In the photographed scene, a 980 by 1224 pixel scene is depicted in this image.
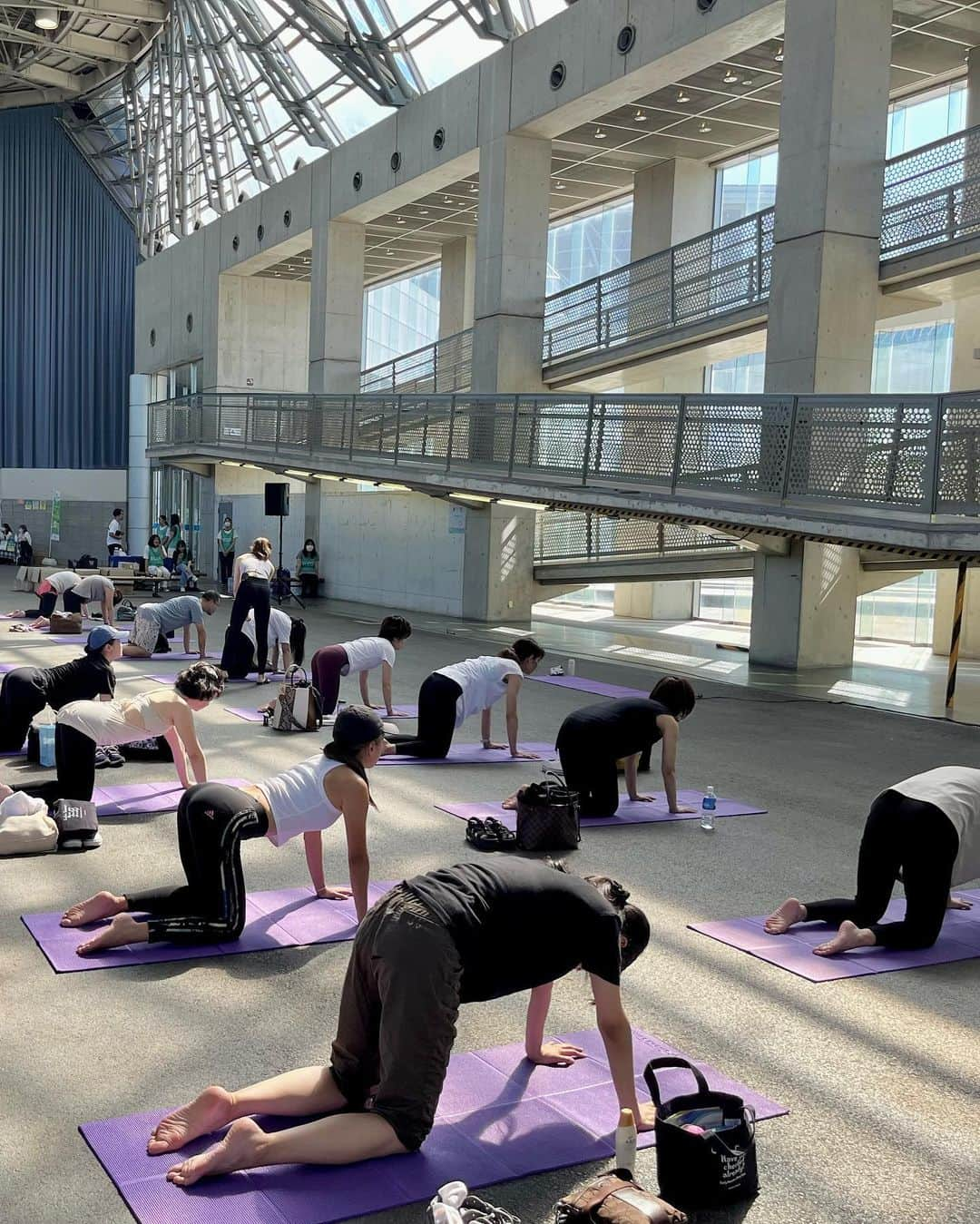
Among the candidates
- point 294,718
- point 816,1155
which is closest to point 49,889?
point 816,1155

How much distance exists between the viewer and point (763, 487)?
597 inches

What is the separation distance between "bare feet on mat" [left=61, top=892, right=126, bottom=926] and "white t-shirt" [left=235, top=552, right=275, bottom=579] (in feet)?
31.3

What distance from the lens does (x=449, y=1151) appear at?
13.8 feet

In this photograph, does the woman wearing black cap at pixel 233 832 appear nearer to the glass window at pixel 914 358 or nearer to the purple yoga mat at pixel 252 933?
the purple yoga mat at pixel 252 933

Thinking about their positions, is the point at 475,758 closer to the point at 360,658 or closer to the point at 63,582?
the point at 360,658

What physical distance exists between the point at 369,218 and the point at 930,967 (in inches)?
1110

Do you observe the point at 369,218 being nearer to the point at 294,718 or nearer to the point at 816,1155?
the point at 294,718

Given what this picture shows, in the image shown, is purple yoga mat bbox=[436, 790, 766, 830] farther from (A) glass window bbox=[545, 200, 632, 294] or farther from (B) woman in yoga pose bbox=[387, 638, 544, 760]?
(A) glass window bbox=[545, 200, 632, 294]

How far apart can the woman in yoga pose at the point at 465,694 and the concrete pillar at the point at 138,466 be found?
29212mm

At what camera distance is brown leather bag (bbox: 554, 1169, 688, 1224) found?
3.40 m

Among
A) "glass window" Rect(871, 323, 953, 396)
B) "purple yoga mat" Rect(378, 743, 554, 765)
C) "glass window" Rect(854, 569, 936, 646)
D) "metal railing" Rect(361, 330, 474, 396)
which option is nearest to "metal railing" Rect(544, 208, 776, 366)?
"metal railing" Rect(361, 330, 474, 396)

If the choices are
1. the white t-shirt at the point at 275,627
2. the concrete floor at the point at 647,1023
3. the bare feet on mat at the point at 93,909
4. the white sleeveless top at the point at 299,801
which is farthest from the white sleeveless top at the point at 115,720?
the white t-shirt at the point at 275,627

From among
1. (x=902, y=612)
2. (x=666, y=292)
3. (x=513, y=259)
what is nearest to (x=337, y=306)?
(x=513, y=259)

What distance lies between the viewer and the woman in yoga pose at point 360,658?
12.5m
